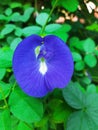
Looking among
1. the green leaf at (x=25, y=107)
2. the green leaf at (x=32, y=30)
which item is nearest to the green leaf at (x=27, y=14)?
the green leaf at (x=32, y=30)

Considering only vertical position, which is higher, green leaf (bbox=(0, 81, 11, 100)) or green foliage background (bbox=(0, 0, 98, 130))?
green leaf (bbox=(0, 81, 11, 100))

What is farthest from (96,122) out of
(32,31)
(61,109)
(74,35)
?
(74,35)

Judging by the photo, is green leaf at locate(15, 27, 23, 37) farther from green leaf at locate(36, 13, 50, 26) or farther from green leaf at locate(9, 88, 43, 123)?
green leaf at locate(9, 88, 43, 123)

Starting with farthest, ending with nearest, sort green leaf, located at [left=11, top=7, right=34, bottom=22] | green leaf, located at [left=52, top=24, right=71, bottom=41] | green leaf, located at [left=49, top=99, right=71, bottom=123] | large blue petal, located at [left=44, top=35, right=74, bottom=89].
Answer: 1. green leaf, located at [left=11, top=7, right=34, bottom=22]
2. green leaf, located at [left=52, top=24, right=71, bottom=41]
3. green leaf, located at [left=49, top=99, right=71, bottom=123]
4. large blue petal, located at [left=44, top=35, right=74, bottom=89]

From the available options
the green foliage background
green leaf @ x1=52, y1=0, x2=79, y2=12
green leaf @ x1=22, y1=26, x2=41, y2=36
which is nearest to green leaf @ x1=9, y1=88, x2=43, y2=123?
the green foliage background

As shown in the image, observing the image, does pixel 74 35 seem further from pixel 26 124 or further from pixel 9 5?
pixel 26 124

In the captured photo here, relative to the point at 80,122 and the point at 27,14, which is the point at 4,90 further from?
the point at 27,14

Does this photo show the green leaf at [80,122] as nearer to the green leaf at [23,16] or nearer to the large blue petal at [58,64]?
the large blue petal at [58,64]
